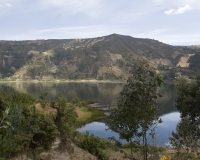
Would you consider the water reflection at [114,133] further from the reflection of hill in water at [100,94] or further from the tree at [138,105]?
the tree at [138,105]

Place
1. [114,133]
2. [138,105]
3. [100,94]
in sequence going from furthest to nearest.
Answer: [100,94] → [114,133] → [138,105]

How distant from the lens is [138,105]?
31.4ft

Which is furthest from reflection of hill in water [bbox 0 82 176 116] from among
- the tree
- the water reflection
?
the tree

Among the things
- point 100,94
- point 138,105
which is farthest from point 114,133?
point 100,94

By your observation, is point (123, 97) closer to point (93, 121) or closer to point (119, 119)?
point (119, 119)

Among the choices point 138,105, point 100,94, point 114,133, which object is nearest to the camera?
point 138,105

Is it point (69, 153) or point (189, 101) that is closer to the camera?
point (69, 153)

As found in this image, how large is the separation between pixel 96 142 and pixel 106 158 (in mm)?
3881

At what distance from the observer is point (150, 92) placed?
31.3 feet

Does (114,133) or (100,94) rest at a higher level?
(114,133)

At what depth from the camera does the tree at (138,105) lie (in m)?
9.34

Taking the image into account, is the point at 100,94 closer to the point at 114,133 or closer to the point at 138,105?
the point at 114,133

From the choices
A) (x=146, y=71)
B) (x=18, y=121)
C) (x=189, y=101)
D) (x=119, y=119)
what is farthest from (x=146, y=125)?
(x=189, y=101)

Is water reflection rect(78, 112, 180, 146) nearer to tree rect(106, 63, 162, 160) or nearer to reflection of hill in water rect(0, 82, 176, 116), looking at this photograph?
reflection of hill in water rect(0, 82, 176, 116)
